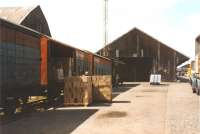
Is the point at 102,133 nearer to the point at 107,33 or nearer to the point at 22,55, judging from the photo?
the point at 22,55

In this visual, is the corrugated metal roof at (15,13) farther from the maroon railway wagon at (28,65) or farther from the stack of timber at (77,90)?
the stack of timber at (77,90)

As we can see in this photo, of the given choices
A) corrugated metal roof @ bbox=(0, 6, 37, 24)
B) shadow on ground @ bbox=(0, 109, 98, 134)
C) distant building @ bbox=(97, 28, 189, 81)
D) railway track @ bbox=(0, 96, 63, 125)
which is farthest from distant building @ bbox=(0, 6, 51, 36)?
shadow on ground @ bbox=(0, 109, 98, 134)

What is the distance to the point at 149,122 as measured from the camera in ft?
47.0

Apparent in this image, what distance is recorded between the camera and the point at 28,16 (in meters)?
60.9

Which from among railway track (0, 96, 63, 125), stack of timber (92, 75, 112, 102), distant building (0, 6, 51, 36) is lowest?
railway track (0, 96, 63, 125)

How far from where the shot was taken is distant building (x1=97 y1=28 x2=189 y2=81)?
2817 inches

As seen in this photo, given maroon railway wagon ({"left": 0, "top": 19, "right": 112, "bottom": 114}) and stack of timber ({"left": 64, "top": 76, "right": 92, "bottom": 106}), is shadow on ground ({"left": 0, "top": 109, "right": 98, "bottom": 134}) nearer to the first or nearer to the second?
maroon railway wagon ({"left": 0, "top": 19, "right": 112, "bottom": 114})

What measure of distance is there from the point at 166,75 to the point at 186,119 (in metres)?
58.2

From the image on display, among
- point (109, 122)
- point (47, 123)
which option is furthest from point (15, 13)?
point (109, 122)

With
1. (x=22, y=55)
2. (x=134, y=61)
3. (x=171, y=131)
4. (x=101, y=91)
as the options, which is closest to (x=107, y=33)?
(x=134, y=61)

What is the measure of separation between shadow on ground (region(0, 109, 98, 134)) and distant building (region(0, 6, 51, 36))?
43350 millimetres

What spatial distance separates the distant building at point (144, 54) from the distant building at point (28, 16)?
12.2 m

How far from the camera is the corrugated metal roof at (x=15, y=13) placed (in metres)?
60.0

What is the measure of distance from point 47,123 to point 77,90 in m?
6.86
